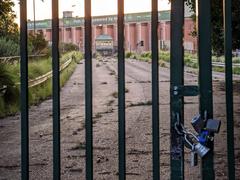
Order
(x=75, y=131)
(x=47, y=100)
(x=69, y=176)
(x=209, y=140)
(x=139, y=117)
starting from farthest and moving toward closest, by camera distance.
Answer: (x=47, y=100)
(x=139, y=117)
(x=75, y=131)
(x=69, y=176)
(x=209, y=140)

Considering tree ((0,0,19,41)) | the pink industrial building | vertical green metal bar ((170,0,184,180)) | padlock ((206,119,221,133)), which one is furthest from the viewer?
tree ((0,0,19,41))

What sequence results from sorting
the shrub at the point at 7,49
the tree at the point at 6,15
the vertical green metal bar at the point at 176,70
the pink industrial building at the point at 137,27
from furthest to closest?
the shrub at the point at 7,49 → the tree at the point at 6,15 → the pink industrial building at the point at 137,27 → the vertical green metal bar at the point at 176,70

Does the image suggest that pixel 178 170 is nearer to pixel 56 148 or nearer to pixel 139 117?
pixel 56 148

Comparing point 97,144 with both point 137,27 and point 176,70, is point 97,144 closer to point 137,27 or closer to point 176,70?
point 176,70

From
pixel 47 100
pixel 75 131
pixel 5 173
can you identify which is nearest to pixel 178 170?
pixel 5 173

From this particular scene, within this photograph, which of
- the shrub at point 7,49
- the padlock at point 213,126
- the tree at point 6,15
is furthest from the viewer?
the shrub at point 7,49

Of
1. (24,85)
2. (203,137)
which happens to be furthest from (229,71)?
(24,85)

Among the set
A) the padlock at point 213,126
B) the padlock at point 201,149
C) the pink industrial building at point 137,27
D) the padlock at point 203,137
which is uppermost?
the pink industrial building at point 137,27

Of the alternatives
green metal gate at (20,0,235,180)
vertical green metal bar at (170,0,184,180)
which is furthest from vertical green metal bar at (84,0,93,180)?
vertical green metal bar at (170,0,184,180)

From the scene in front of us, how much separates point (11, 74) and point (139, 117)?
424 cm

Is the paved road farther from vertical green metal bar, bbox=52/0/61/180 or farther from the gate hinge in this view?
the gate hinge

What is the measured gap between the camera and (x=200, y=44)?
306cm

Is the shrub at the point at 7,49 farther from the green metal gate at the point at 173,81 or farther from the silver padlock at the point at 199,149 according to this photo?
the silver padlock at the point at 199,149

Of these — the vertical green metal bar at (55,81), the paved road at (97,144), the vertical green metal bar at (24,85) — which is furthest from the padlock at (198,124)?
the paved road at (97,144)
